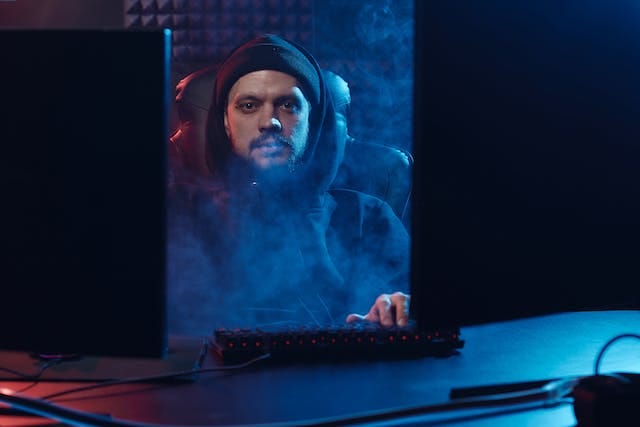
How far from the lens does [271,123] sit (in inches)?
111

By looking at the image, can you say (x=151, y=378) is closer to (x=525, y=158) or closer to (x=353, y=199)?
(x=525, y=158)

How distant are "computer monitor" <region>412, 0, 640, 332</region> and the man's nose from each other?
2070 mm

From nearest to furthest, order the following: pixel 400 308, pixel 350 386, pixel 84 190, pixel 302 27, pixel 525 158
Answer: pixel 84 190
pixel 525 158
pixel 350 386
pixel 400 308
pixel 302 27

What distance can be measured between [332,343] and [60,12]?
245 centimetres

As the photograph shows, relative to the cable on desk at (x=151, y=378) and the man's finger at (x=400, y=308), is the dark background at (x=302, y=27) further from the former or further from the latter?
the cable on desk at (x=151, y=378)

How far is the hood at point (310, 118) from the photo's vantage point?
2805 millimetres

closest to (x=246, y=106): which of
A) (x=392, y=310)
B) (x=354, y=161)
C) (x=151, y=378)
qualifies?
(x=354, y=161)

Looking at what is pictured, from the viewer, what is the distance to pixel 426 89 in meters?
0.71

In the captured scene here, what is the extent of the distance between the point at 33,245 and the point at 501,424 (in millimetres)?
573

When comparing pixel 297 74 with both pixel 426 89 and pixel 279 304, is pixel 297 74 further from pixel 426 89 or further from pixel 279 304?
pixel 426 89

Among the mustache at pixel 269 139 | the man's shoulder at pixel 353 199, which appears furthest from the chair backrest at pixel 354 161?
the mustache at pixel 269 139

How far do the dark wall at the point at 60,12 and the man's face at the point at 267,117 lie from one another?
65cm

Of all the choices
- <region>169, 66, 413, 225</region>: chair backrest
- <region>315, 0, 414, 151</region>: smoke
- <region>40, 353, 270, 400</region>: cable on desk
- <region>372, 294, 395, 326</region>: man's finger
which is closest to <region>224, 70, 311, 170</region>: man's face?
<region>169, 66, 413, 225</region>: chair backrest

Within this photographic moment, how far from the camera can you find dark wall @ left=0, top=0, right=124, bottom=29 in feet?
9.34
